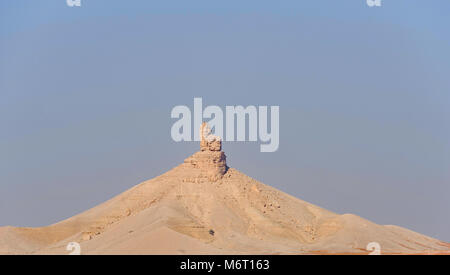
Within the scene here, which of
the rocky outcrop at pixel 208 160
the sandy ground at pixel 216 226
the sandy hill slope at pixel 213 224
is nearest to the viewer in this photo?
the sandy ground at pixel 216 226

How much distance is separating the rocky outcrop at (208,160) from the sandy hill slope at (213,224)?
126 mm

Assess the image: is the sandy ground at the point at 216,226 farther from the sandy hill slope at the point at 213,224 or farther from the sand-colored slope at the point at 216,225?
the sandy hill slope at the point at 213,224

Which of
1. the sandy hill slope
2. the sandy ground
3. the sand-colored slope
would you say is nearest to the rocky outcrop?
the sandy hill slope

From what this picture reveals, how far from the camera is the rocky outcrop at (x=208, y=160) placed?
157000mm

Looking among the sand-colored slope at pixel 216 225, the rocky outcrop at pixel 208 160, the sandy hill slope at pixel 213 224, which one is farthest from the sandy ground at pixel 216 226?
the rocky outcrop at pixel 208 160

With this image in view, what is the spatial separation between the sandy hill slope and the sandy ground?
0.12 metres

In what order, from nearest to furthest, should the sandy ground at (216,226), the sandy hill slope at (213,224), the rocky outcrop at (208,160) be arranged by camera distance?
the sandy ground at (216,226) < the sandy hill slope at (213,224) < the rocky outcrop at (208,160)
